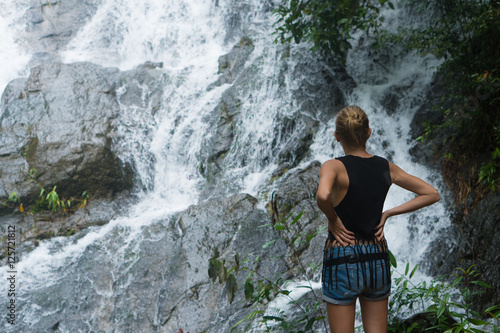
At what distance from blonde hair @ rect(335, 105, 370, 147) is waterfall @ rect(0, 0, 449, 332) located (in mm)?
4280

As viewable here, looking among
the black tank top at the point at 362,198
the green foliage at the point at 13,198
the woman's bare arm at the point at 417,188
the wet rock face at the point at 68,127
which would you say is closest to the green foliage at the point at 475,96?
the woman's bare arm at the point at 417,188

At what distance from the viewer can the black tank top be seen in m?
2.23

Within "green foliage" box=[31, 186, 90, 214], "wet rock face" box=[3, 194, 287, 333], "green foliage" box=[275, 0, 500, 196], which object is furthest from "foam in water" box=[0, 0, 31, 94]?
"green foliage" box=[275, 0, 500, 196]

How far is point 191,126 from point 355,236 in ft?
25.7

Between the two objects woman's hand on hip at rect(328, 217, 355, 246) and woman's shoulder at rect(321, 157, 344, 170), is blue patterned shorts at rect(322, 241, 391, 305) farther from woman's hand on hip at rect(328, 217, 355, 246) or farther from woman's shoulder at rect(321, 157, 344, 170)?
woman's shoulder at rect(321, 157, 344, 170)

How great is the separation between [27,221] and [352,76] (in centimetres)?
747

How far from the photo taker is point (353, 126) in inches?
89.2

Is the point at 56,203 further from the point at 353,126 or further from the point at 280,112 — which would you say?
the point at 353,126

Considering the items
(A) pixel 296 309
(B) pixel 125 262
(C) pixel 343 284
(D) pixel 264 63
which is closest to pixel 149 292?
(B) pixel 125 262

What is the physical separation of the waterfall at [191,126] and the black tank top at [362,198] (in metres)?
4.17

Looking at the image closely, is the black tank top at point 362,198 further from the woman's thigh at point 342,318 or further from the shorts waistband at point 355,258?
the woman's thigh at point 342,318

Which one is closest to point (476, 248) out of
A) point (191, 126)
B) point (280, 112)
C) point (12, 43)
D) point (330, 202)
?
point (330, 202)

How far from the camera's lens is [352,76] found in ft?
30.8

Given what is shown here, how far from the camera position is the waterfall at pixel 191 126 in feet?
21.3
